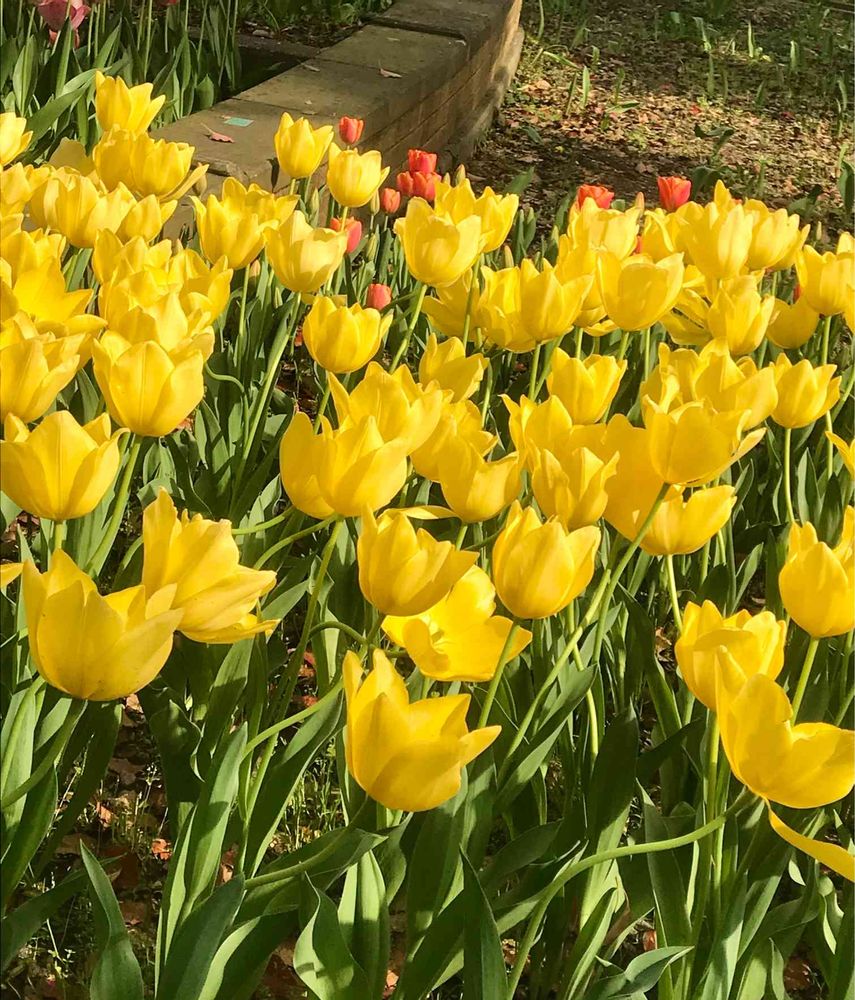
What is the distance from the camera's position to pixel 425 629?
3.57 ft

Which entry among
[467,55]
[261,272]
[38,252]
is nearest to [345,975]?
[38,252]

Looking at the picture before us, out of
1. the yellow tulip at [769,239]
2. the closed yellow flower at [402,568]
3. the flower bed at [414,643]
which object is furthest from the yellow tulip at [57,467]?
the yellow tulip at [769,239]

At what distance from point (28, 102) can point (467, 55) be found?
2385 mm

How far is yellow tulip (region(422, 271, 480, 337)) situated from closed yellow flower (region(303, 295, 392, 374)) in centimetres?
42

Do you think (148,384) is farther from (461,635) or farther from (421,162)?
(421,162)

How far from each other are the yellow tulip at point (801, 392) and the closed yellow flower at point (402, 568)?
2.56 ft

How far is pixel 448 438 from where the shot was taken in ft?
4.01

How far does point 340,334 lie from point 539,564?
62cm

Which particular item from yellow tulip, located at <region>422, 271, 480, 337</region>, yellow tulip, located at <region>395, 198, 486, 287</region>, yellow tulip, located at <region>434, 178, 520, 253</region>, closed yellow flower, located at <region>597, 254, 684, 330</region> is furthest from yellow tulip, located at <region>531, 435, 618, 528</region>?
yellow tulip, located at <region>434, 178, 520, 253</region>

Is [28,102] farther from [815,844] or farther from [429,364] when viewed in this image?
[815,844]

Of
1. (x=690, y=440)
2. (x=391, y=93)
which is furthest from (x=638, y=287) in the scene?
(x=391, y=93)

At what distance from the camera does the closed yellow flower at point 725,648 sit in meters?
1.01

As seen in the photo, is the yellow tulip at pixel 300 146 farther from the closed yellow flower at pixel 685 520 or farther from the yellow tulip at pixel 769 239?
the closed yellow flower at pixel 685 520

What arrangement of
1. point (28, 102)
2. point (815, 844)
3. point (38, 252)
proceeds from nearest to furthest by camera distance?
point (815, 844) < point (38, 252) < point (28, 102)
